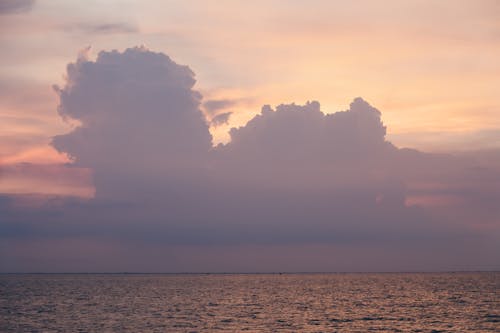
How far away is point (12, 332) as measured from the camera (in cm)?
8506

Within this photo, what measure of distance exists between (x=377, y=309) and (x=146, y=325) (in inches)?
1864

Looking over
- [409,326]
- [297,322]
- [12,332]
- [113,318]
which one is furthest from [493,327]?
[12,332]

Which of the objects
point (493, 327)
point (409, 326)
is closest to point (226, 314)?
point (409, 326)

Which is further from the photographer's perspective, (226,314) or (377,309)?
(377,309)

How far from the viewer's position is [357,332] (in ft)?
269

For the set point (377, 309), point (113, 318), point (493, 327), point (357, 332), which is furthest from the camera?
point (377, 309)

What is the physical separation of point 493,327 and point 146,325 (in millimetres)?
48305

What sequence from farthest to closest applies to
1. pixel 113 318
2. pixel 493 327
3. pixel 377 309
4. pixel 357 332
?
pixel 377 309, pixel 113 318, pixel 493 327, pixel 357 332

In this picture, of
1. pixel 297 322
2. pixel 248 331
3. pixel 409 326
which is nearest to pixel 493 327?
pixel 409 326

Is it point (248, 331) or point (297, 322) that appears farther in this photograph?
point (297, 322)

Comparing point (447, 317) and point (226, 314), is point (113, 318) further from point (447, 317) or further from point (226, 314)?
point (447, 317)

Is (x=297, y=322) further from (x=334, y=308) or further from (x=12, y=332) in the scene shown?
(x=12, y=332)

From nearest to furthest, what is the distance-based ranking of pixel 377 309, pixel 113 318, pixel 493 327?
pixel 493 327, pixel 113 318, pixel 377 309

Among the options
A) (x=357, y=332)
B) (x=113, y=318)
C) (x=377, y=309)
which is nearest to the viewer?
(x=357, y=332)
